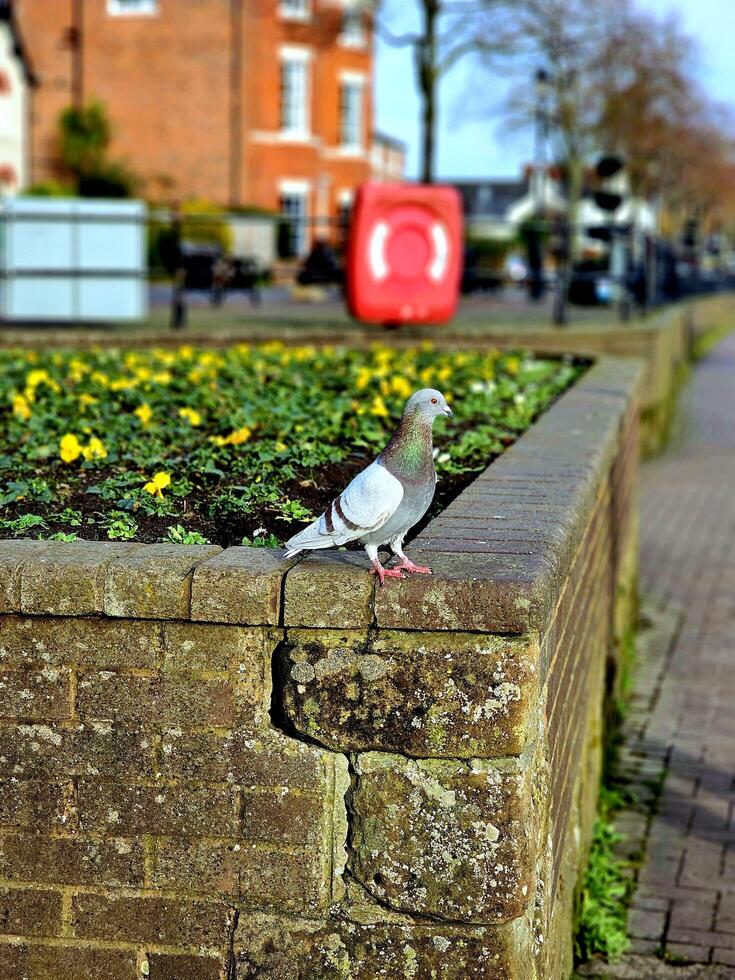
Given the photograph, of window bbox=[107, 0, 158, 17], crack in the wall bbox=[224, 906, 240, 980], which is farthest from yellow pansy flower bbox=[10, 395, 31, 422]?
window bbox=[107, 0, 158, 17]

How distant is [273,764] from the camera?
3.11 metres

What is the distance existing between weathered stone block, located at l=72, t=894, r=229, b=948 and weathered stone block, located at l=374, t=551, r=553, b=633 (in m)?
0.76

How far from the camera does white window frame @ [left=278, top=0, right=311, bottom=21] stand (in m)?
43.0

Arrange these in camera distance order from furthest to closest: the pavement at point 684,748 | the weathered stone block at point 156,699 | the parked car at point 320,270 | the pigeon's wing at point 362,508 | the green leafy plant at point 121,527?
the parked car at point 320,270 → the pavement at point 684,748 → the green leafy plant at point 121,527 → the weathered stone block at point 156,699 → the pigeon's wing at point 362,508

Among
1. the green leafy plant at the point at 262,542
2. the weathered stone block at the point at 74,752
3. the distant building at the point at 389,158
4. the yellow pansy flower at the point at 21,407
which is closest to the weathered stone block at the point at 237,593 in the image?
the weathered stone block at the point at 74,752

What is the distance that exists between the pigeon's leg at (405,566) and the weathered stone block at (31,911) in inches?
41.4

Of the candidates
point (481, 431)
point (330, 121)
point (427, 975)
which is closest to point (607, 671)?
point (481, 431)

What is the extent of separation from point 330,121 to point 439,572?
44977mm

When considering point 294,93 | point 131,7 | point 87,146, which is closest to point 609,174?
point 87,146

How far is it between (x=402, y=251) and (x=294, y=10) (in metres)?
32.0

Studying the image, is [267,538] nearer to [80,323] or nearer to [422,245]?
[422,245]

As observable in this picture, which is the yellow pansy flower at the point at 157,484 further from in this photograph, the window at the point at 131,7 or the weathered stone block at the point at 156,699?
the window at the point at 131,7

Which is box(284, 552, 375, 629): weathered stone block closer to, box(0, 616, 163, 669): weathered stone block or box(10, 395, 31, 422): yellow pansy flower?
box(0, 616, 163, 669): weathered stone block

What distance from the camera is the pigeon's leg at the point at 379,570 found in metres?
2.97
